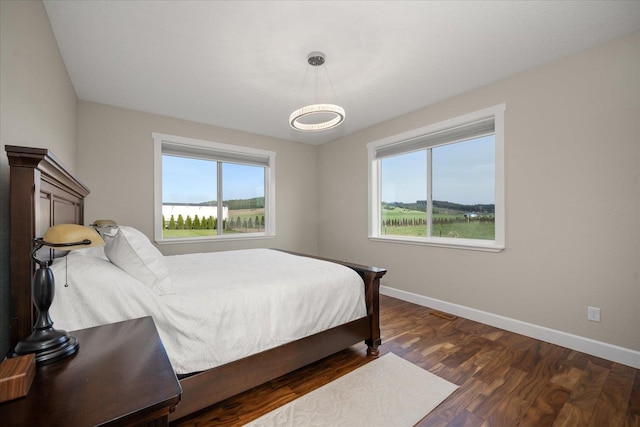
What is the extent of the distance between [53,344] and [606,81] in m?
A: 3.90

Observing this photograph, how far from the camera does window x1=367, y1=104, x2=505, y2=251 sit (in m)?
3.01

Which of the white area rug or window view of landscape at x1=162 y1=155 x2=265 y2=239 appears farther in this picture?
window view of landscape at x1=162 y1=155 x2=265 y2=239

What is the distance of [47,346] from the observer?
94 centimetres

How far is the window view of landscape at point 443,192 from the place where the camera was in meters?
3.14

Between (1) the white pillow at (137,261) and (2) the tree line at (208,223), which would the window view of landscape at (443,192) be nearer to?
(2) the tree line at (208,223)

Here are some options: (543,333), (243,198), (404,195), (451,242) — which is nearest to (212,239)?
(243,198)

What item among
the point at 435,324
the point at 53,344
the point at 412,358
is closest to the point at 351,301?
the point at 412,358

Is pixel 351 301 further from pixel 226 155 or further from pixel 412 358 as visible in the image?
pixel 226 155

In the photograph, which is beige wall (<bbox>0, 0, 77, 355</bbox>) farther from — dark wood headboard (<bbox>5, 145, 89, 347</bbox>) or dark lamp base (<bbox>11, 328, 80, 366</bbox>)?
dark lamp base (<bbox>11, 328, 80, 366</bbox>)

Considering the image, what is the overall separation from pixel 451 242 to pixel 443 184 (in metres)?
0.76

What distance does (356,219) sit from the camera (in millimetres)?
4570

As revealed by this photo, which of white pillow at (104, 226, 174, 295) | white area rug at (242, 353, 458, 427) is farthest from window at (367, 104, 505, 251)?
white pillow at (104, 226, 174, 295)

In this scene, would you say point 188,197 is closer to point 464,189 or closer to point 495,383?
point 464,189

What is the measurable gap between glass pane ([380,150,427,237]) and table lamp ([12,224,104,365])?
359 cm
